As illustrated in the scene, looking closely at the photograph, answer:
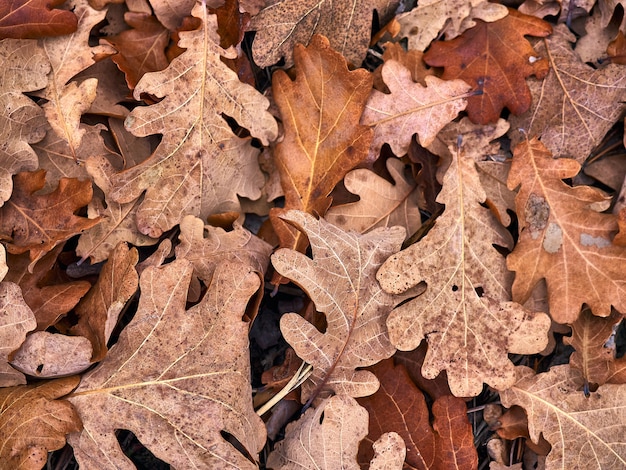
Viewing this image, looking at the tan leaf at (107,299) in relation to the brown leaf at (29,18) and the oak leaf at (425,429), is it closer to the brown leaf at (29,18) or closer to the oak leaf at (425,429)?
the brown leaf at (29,18)

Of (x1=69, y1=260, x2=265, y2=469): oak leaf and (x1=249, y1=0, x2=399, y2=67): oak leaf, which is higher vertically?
(x1=249, y1=0, x2=399, y2=67): oak leaf

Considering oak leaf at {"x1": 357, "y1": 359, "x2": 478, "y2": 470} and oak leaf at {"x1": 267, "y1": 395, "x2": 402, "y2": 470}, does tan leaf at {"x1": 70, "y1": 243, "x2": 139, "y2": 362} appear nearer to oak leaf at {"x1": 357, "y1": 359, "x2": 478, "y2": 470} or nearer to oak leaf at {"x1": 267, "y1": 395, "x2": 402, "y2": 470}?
oak leaf at {"x1": 267, "y1": 395, "x2": 402, "y2": 470}

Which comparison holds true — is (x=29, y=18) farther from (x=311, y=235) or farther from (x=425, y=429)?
(x=425, y=429)

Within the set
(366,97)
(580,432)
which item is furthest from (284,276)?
(580,432)

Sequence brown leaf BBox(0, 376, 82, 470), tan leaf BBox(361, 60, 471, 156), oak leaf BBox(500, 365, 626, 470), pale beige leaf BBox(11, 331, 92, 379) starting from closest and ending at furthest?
brown leaf BBox(0, 376, 82, 470), pale beige leaf BBox(11, 331, 92, 379), oak leaf BBox(500, 365, 626, 470), tan leaf BBox(361, 60, 471, 156)

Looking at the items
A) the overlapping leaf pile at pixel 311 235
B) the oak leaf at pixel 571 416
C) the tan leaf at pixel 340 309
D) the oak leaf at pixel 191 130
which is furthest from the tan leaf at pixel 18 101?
the oak leaf at pixel 571 416

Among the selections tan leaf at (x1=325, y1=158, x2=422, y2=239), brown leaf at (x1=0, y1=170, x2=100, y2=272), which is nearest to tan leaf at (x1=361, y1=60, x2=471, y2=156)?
tan leaf at (x1=325, y1=158, x2=422, y2=239)
